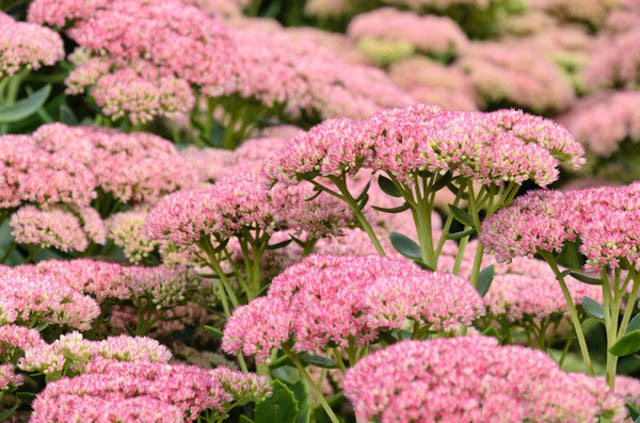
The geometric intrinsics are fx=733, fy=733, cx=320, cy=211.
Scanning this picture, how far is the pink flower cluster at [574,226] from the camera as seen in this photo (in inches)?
43.8

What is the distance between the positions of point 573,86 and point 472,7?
820 mm

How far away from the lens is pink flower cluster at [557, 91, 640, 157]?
3.46 meters

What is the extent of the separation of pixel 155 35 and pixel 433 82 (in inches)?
66.7

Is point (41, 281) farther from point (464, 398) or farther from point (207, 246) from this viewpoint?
point (464, 398)

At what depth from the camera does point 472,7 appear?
12.8 feet

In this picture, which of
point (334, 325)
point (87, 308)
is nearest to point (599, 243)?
point (334, 325)

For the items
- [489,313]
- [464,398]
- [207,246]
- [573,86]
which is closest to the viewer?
[464,398]

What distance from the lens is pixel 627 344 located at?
3.70 ft

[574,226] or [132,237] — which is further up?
[574,226]

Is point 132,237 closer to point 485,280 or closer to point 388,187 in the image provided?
point 388,187

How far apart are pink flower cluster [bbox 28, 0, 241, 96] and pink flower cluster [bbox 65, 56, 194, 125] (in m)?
0.04

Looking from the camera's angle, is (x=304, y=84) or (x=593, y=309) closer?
(x=593, y=309)

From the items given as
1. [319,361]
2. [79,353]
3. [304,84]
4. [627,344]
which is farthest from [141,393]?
[304,84]

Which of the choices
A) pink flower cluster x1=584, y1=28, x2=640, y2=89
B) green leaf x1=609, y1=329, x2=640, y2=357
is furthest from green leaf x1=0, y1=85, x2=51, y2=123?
pink flower cluster x1=584, y1=28, x2=640, y2=89
